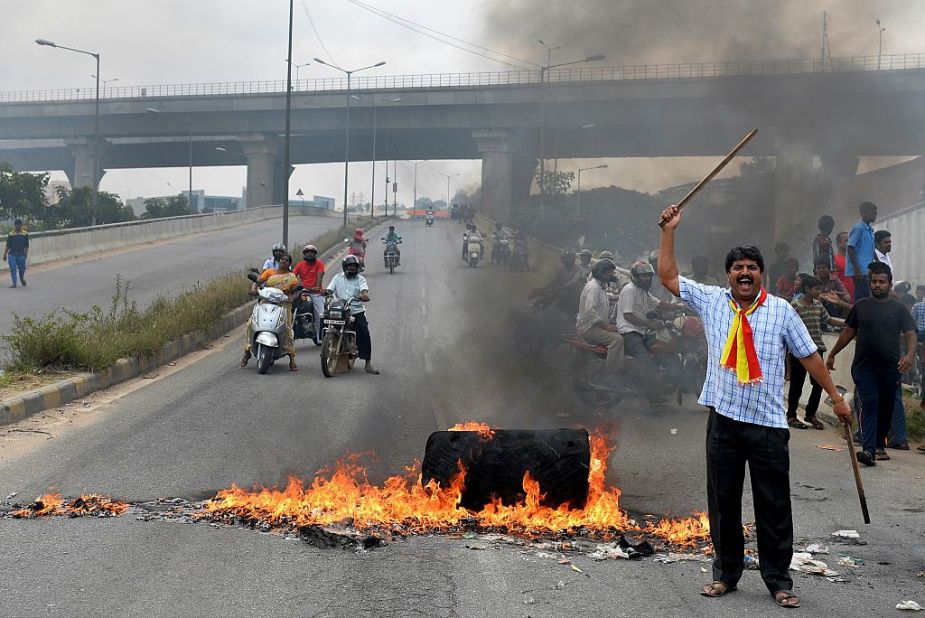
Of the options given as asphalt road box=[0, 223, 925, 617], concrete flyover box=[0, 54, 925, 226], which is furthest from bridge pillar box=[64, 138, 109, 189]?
asphalt road box=[0, 223, 925, 617]

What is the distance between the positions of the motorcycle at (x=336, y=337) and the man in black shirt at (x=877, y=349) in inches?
249

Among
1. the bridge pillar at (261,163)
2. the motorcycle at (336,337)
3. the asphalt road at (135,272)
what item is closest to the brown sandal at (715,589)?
the motorcycle at (336,337)

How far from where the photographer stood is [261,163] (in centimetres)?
6962

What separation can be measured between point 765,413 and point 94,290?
20949 mm

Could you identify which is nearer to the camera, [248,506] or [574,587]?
[574,587]

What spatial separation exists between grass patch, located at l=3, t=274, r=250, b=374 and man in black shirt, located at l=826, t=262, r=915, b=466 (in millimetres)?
7863

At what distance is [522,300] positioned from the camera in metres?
23.1

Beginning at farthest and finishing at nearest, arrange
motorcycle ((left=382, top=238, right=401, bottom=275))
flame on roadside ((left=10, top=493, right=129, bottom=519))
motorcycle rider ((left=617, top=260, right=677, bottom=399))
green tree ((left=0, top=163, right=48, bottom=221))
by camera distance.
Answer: green tree ((left=0, top=163, right=48, bottom=221)) < motorcycle ((left=382, top=238, right=401, bottom=275)) < motorcycle rider ((left=617, top=260, right=677, bottom=399)) < flame on roadside ((left=10, top=493, right=129, bottom=519))

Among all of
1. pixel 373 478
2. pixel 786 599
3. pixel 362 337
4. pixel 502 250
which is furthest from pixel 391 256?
pixel 786 599

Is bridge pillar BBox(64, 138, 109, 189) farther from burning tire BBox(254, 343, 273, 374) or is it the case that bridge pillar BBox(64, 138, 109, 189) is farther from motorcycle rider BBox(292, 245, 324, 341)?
burning tire BBox(254, 343, 273, 374)

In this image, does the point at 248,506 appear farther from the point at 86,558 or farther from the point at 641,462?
the point at 641,462

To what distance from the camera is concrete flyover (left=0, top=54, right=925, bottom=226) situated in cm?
2409

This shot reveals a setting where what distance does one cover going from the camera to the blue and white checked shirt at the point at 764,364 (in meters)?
4.91

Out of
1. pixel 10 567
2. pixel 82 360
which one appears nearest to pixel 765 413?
pixel 10 567
